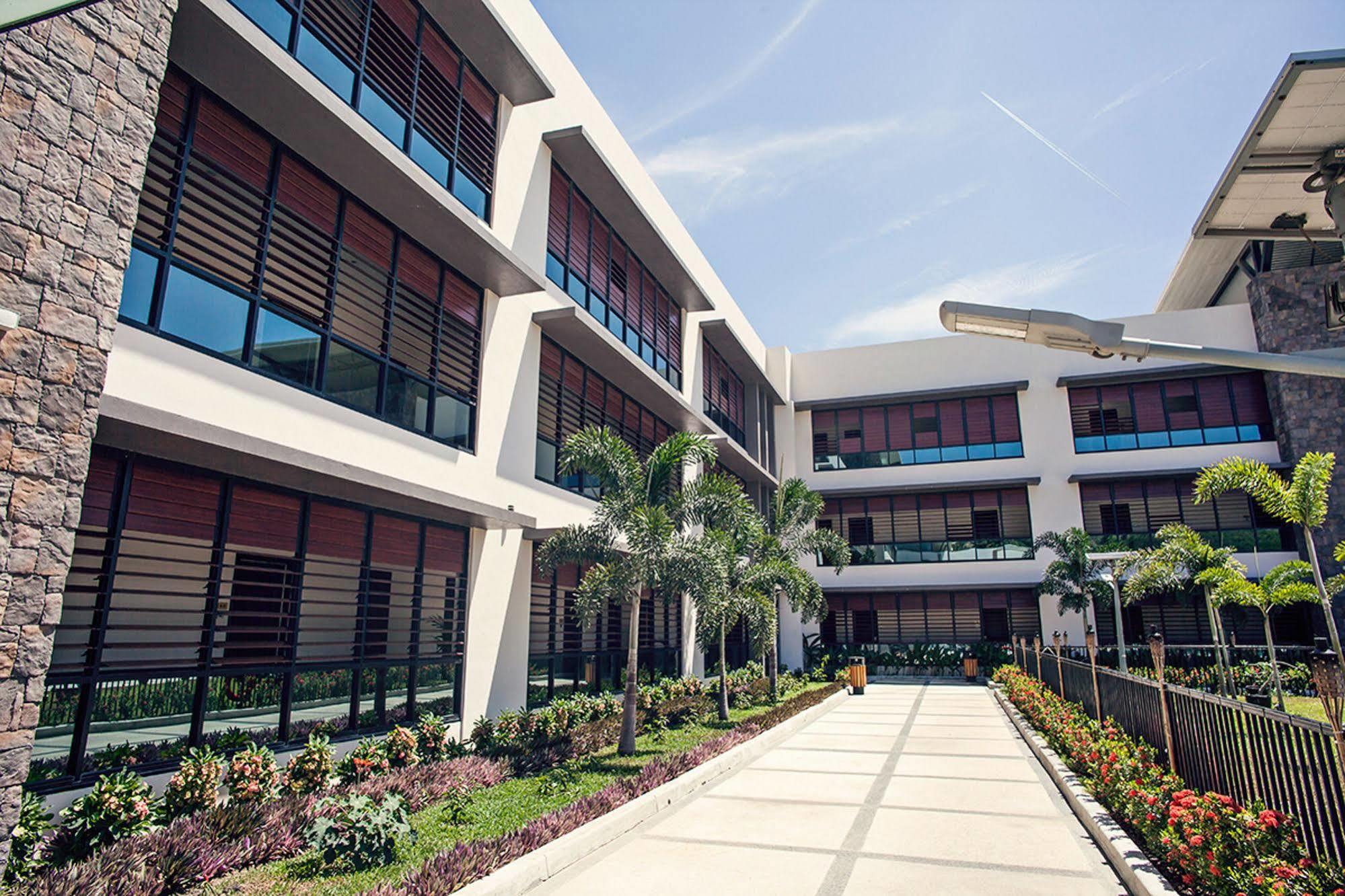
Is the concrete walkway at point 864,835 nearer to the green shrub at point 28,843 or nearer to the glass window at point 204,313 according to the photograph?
the green shrub at point 28,843

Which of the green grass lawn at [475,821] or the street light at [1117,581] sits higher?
the street light at [1117,581]

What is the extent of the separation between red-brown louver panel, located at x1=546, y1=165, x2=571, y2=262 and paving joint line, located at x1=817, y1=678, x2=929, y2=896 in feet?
35.9

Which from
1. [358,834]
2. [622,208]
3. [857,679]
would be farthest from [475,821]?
[857,679]

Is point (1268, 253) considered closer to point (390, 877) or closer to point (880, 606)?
point (880, 606)

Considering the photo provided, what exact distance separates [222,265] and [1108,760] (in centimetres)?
1104

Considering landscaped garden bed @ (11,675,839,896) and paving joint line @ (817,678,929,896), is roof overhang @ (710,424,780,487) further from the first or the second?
landscaped garden bed @ (11,675,839,896)

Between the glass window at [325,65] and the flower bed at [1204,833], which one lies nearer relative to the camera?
the flower bed at [1204,833]

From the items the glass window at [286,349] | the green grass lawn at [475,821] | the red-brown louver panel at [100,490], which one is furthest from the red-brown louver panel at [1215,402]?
the red-brown louver panel at [100,490]

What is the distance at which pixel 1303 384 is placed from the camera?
88.5 feet

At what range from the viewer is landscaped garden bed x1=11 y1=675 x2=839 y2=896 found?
18.6ft

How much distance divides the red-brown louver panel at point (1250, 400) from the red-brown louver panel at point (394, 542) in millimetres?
30195

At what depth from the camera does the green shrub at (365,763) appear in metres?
8.62

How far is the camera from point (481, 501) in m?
12.2

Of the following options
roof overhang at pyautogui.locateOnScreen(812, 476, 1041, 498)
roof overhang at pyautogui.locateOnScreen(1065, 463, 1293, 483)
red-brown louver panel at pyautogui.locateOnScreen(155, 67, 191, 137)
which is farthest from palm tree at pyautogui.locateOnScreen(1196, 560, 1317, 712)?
red-brown louver panel at pyautogui.locateOnScreen(155, 67, 191, 137)
